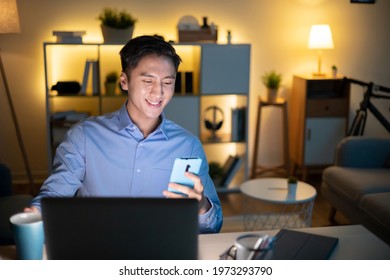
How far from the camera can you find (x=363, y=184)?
327 cm

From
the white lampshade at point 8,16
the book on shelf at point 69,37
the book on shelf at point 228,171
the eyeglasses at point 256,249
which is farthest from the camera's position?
the book on shelf at point 228,171

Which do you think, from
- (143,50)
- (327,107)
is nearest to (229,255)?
(143,50)

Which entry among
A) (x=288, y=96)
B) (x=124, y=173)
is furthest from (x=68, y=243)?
(x=288, y=96)

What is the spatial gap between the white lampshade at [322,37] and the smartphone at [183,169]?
3572mm

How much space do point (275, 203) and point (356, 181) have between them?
1.78 feet

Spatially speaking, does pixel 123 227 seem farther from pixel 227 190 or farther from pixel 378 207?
pixel 227 190

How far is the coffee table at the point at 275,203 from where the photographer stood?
3.15 metres

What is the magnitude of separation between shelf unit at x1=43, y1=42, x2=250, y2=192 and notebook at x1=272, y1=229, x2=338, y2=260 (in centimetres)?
283

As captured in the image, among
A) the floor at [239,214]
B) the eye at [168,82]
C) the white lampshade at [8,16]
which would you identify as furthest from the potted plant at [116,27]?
the eye at [168,82]

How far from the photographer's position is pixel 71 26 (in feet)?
14.5

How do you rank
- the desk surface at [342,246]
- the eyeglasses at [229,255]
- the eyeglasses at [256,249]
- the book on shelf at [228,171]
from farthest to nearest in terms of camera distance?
the book on shelf at [228,171], the desk surface at [342,246], the eyeglasses at [229,255], the eyeglasses at [256,249]

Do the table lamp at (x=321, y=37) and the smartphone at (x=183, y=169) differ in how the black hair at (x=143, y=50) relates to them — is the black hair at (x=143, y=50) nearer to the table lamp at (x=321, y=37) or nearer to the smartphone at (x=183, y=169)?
the smartphone at (x=183, y=169)

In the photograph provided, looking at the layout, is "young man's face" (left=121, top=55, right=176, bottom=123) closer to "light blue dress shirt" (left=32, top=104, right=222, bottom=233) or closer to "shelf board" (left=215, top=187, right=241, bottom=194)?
"light blue dress shirt" (left=32, top=104, right=222, bottom=233)
